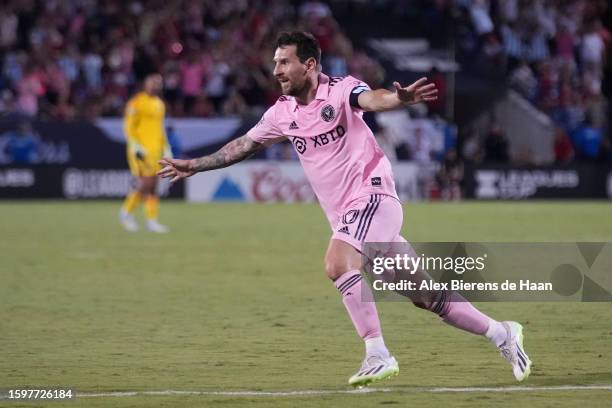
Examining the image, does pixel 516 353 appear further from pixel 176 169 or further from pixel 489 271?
pixel 489 271

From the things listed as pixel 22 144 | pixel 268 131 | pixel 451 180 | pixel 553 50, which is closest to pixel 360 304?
pixel 268 131

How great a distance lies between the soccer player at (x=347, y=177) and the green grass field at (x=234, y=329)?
0.45 m

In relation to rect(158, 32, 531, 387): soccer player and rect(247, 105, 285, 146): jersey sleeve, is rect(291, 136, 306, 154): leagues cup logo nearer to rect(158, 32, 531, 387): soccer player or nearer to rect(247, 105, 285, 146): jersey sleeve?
rect(158, 32, 531, 387): soccer player

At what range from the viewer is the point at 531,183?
3131 centimetres

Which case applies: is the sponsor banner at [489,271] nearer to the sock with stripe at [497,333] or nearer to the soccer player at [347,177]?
the soccer player at [347,177]

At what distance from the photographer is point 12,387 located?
7.98 m

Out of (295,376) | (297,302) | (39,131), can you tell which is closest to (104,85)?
(39,131)

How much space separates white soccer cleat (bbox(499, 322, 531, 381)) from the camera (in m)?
8.11

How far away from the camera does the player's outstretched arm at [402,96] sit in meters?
7.61

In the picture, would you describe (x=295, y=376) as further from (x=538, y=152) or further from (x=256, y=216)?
(x=538, y=152)

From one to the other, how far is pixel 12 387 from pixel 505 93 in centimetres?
2708

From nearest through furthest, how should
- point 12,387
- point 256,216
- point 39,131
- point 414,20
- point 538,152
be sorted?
point 12,387, point 256,216, point 39,131, point 538,152, point 414,20

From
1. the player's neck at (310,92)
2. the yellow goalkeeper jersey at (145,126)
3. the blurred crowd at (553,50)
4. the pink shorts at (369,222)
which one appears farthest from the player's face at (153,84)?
the blurred crowd at (553,50)

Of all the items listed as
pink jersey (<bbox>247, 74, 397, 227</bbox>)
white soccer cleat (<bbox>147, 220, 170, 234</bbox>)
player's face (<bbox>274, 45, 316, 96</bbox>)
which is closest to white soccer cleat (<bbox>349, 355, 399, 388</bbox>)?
pink jersey (<bbox>247, 74, 397, 227</bbox>)
